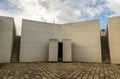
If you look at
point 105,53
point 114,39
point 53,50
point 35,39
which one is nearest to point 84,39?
point 105,53

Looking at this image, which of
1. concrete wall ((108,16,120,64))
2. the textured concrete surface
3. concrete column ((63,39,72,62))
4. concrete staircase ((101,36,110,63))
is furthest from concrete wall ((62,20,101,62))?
concrete wall ((108,16,120,64))

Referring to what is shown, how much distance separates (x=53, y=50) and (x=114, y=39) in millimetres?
5689

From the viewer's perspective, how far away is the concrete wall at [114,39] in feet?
35.8

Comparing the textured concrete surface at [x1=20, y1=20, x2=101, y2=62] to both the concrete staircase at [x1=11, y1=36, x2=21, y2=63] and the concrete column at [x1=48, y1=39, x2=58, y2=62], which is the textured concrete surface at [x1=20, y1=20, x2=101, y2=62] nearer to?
the concrete staircase at [x1=11, y1=36, x2=21, y2=63]

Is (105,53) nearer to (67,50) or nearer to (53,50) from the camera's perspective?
(67,50)

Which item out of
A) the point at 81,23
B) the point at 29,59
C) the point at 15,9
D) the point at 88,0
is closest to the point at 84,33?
the point at 81,23

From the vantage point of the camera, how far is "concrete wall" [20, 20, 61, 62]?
11867 mm

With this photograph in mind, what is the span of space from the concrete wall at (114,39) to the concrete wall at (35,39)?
212 inches

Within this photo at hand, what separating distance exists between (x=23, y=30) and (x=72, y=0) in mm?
5505

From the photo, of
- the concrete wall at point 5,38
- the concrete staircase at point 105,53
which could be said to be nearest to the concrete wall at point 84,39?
the concrete staircase at point 105,53

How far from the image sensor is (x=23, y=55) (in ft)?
38.3

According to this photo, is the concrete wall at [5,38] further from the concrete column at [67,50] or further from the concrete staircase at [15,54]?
the concrete column at [67,50]

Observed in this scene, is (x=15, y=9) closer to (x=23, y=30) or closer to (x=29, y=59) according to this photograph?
(x=23, y=30)

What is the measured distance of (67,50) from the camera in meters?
12.1
